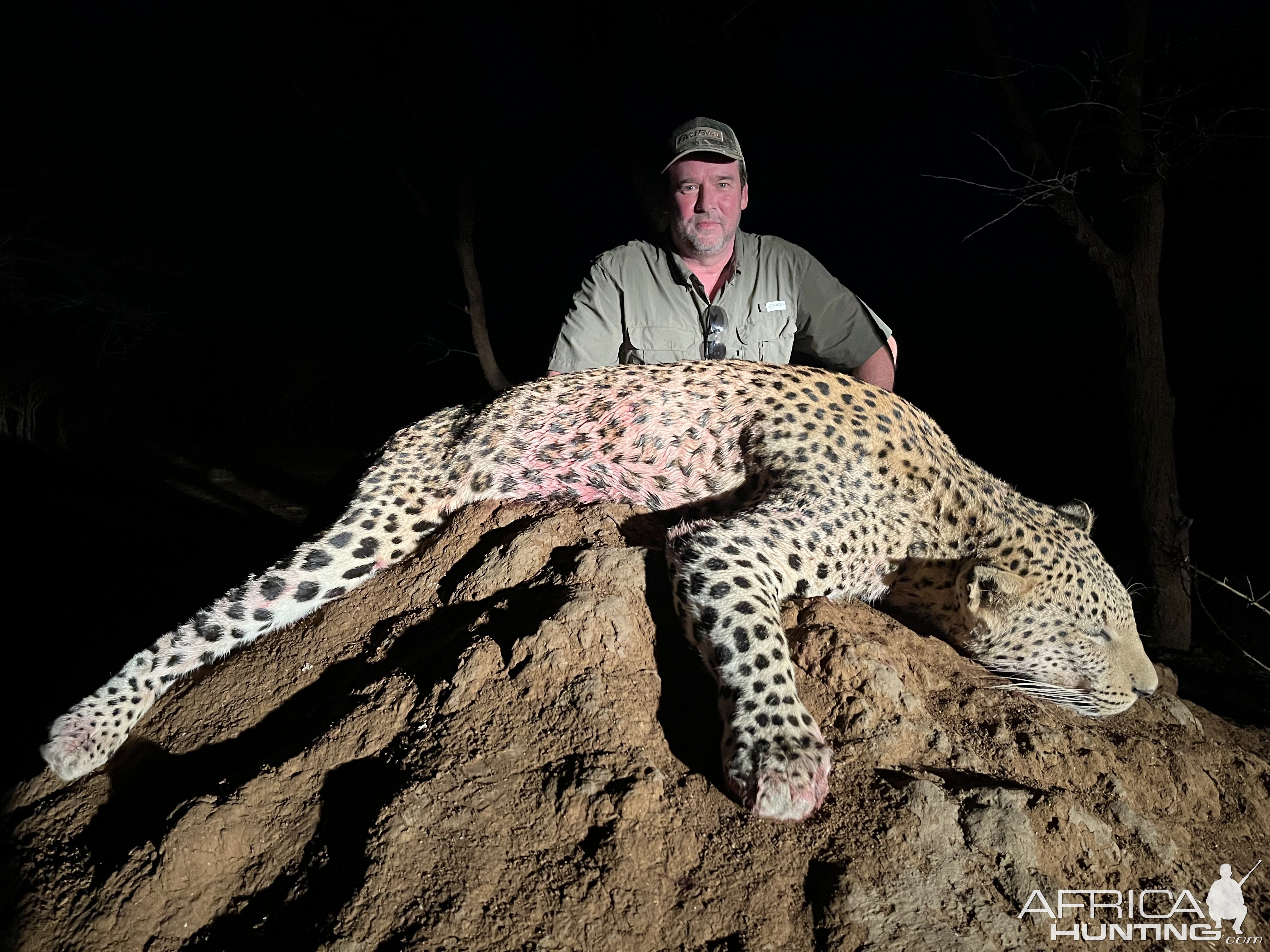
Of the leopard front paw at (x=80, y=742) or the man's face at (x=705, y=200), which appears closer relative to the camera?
the leopard front paw at (x=80, y=742)

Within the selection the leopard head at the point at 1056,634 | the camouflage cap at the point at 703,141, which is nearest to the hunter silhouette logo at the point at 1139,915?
the leopard head at the point at 1056,634

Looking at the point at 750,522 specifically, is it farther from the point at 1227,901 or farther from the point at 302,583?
the point at 302,583

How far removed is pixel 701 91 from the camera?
9.23 meters

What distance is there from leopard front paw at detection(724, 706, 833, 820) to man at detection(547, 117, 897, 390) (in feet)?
10.3

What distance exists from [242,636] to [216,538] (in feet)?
21.6

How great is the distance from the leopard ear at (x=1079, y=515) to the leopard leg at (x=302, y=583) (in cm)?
281

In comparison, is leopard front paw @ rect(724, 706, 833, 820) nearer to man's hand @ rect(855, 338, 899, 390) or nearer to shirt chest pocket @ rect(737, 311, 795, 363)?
shirt chest pocket @ rect(737, 311, 795, 363)

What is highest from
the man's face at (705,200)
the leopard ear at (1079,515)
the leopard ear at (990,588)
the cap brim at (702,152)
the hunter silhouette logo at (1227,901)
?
the cap brim at (702,152)

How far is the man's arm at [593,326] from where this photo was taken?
497cm

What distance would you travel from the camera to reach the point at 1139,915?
6.08ft

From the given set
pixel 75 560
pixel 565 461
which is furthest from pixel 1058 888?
pixel 75 560

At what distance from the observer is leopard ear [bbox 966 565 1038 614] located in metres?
2.84

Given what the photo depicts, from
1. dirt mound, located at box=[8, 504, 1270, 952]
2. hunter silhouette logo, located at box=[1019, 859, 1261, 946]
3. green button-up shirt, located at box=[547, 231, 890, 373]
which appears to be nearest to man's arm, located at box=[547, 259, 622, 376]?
green button-up shirt, located at box=[547, 231, 890, 373]

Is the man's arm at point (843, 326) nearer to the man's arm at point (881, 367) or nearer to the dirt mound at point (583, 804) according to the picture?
the man's arm at point (881, 367)
